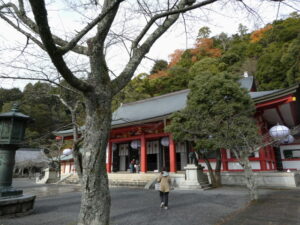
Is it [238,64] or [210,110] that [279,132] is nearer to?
[210,110]

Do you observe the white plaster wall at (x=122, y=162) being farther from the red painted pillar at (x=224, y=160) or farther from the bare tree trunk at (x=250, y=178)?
the bare tree trunk at (x=250, y=178)

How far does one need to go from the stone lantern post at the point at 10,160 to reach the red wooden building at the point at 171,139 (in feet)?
16.4

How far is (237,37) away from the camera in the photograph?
4572cm

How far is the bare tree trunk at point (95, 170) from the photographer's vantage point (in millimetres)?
2539

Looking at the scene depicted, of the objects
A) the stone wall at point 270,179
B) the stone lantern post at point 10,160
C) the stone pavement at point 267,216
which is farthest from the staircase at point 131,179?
the stone pavement at point 267,216

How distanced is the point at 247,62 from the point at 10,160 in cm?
3432

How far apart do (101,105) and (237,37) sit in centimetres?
5101

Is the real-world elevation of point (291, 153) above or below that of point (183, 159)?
above

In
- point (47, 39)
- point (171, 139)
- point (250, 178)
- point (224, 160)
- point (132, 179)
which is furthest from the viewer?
point (132, 179)

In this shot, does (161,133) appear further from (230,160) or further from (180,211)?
(180,211)

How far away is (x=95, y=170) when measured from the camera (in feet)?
8.37

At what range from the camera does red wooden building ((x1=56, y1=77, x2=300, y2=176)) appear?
11297 mm

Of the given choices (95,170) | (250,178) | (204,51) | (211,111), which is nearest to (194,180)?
(211,111)

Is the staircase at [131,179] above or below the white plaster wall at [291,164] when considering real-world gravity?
below
